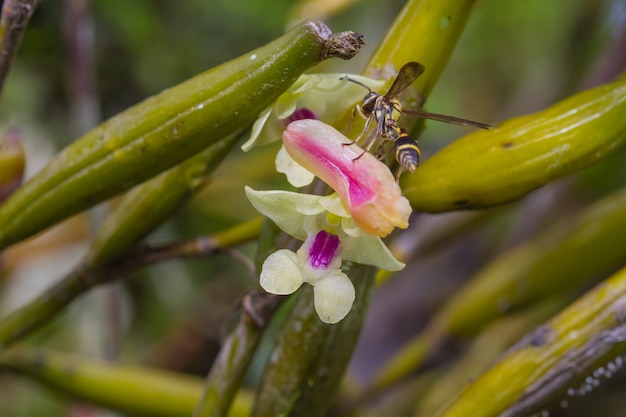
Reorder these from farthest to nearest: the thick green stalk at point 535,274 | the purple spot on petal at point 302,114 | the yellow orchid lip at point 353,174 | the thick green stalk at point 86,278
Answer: the thick green stalk at point 535,274 → the thick green stalk at point 86,278 → the purple spot on petal at point 302,114 → the yellow orchid lip at point 353,174

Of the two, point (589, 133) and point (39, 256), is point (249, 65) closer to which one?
point (589, 133)

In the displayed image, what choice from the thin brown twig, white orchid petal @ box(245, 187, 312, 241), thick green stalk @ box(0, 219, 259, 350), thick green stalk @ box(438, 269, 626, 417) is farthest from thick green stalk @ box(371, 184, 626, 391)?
the thin brown twig

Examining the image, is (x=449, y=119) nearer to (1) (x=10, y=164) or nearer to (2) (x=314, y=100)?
(2) (x=314, y=100)

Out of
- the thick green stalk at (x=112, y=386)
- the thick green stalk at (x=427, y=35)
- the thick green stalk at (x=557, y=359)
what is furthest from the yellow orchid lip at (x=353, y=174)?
the thick green stalk at (x=112, y=386)

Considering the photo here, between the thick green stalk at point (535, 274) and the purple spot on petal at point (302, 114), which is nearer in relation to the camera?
the purple spot on petal at point (302, 114)

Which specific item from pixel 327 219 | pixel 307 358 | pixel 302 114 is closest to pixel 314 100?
pixel 302 114

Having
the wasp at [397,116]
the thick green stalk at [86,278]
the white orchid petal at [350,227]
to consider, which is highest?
the wasp at [397,116]

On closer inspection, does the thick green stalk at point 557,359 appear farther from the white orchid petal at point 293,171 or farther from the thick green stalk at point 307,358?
the white orchid petal at point 293,171

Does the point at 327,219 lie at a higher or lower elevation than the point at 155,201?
higher

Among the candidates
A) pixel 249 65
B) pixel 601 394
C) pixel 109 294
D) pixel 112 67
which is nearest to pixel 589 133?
pixel 249 65
